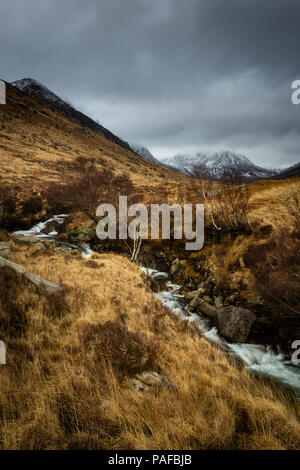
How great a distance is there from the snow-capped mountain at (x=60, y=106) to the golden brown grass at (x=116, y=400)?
159 metres

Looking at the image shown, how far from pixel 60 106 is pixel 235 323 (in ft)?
609

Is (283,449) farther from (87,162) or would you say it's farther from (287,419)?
(87,162)

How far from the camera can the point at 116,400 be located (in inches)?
112

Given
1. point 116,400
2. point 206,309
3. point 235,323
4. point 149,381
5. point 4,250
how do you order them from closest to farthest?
point 116,400 < point 149,381 < point 235,323 < point 4,250 < point 206,309

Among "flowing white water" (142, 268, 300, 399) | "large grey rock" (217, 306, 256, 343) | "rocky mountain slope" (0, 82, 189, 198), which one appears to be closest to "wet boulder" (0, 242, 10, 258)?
"flowing white water" (142, 268, 300, 399)

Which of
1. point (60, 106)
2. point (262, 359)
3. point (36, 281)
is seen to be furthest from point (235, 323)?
point (60, 106)

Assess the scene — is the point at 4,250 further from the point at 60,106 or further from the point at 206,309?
the point at 60,106

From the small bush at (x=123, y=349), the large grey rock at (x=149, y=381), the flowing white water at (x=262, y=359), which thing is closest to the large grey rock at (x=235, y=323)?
the flowing white water at (x=262, y=359)

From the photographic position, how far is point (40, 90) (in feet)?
537

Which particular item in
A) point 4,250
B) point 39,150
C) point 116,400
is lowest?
point 116,400

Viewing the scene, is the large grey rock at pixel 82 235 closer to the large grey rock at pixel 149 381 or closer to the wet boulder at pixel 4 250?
the wet boulder at pixel 4 250

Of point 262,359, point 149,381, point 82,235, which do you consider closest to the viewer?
point 149,381

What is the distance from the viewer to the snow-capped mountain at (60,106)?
470ft
